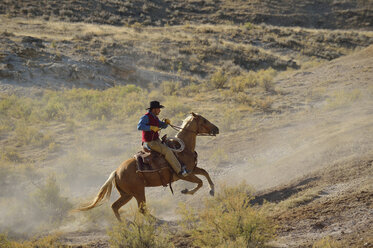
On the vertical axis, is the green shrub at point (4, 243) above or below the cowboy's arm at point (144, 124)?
below

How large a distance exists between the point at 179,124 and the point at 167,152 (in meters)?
9.15


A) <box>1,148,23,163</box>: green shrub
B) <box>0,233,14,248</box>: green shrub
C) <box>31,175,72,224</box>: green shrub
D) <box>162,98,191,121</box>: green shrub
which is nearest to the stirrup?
<box>0,233,14,248</box>: green shrub

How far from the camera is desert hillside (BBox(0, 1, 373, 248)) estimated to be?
7.69m

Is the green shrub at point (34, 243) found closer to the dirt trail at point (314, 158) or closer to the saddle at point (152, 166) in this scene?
the dirt trail at point (314, 158)

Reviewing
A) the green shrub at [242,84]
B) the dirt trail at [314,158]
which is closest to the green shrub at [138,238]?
the dirt trail at [314,158]

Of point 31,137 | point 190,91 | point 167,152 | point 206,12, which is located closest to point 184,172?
point 167,152

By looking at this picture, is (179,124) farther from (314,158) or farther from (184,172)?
(184,172)

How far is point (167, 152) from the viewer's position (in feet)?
28.5

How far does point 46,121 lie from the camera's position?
18500 millimetres

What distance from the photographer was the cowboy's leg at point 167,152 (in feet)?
28.5

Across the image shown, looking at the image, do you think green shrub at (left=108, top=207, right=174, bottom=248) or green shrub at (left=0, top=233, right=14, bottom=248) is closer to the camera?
green shrub at (left=108, top=207, right=174, bottom=248)

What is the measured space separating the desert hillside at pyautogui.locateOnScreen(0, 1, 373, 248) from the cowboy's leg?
3.92 feet

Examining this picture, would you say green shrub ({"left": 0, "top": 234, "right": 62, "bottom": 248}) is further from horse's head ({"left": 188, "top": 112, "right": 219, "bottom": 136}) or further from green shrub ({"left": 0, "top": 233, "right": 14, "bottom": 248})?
horse's head ({"left": 188, "top": 112, "right": 219, "bottom": 136})

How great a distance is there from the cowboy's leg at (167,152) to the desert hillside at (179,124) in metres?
1.19
